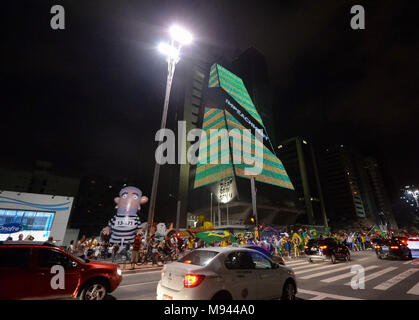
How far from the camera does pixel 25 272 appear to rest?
475cm

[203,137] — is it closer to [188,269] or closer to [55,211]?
[55,211]

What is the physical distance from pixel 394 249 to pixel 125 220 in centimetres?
2883

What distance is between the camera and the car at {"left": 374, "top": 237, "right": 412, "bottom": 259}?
15.6m

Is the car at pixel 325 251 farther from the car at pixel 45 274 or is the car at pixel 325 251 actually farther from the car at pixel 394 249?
the car at pixel 45 274

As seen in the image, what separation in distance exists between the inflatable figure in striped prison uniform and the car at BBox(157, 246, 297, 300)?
25.6 meters

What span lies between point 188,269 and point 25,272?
3995mm

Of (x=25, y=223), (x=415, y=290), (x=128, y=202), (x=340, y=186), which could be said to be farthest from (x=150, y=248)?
(x=340, y=186)

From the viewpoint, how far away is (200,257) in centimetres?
489

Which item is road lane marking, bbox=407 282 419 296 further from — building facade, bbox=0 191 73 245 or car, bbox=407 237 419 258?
building facade, bbox=0 191 73 245

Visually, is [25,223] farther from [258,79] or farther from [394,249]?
[258,79]

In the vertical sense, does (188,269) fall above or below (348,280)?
above

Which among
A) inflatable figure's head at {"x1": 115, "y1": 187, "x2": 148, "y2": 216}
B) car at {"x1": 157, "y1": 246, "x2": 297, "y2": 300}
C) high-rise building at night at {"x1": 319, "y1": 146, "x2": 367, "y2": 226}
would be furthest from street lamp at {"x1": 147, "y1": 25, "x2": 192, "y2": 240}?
high-rise building at night at {"x1": 319, "y1": 146, "x2": 367, "y2": 226}

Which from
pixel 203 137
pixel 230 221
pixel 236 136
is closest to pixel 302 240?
→ pixel 230 221

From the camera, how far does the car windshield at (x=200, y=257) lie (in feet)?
15.1
